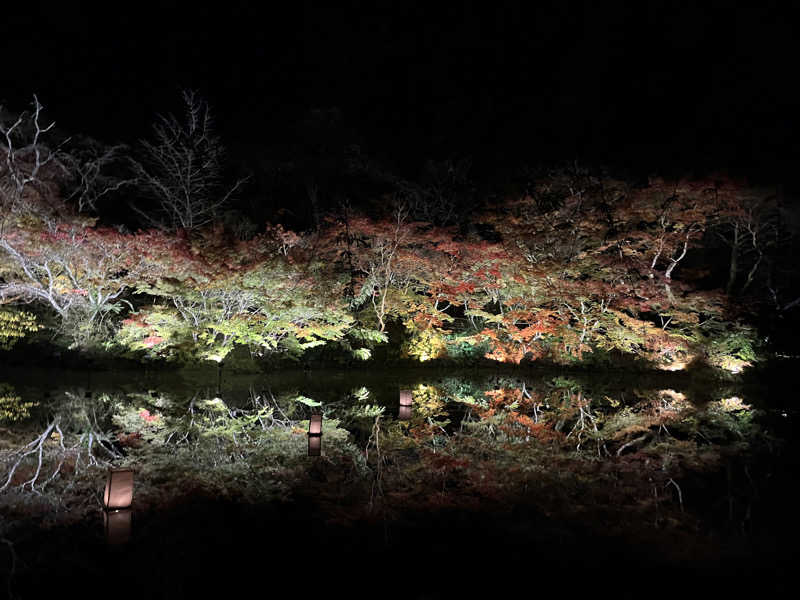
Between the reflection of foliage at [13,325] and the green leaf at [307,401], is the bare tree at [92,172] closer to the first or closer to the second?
the reflection of foliage at [13,325]

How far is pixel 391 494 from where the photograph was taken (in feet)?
15.9

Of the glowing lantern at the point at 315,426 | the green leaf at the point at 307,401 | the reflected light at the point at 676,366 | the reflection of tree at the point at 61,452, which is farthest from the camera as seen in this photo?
the reflected light at the point at 676,366

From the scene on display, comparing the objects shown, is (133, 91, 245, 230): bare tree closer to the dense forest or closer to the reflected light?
the dense forest

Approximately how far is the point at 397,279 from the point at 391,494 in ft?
33.6

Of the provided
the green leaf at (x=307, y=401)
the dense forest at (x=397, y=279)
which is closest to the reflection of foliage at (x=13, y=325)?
the dense forest at (x=397, y=279)

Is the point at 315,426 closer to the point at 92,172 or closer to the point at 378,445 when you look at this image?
the point at 378,445

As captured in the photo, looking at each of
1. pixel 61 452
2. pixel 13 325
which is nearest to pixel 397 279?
pixel 13 325

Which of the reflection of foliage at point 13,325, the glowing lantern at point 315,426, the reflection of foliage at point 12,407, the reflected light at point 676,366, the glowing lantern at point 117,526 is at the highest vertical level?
the reflection of foliage at point 13,325

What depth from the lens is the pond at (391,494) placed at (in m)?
3.52

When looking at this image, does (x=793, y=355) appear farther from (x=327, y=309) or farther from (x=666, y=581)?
(x=666, y=581)

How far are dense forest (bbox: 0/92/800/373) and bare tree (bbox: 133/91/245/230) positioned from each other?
29cm

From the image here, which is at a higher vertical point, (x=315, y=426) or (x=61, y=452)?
(x=315, y=426)

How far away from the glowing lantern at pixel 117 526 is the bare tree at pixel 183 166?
486 inches

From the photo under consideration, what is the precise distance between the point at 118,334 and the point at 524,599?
1113 centimetres
